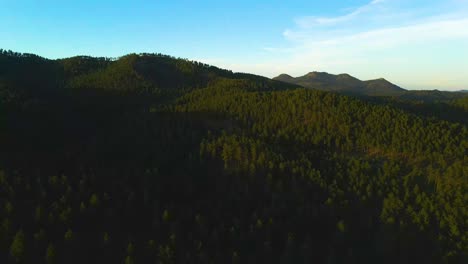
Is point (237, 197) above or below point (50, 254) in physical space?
below

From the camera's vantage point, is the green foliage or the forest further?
the forest

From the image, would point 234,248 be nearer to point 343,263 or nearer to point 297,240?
point 297,240

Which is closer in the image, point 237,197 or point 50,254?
point 50,254

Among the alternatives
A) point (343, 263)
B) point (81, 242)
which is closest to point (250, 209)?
point (343, 263)

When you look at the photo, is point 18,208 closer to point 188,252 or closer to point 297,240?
point 188,252

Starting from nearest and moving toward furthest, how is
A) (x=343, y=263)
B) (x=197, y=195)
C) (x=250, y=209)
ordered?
1. (x=343, y=263)
2. (x=250, y=209)
3. (x=197, y=195)

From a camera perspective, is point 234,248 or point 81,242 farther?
point 234,248

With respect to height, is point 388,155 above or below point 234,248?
above

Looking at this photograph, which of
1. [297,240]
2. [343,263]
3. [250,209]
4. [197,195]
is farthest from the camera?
[197,195]

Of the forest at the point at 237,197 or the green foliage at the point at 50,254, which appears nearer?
the green foliage at the point at 50,254
